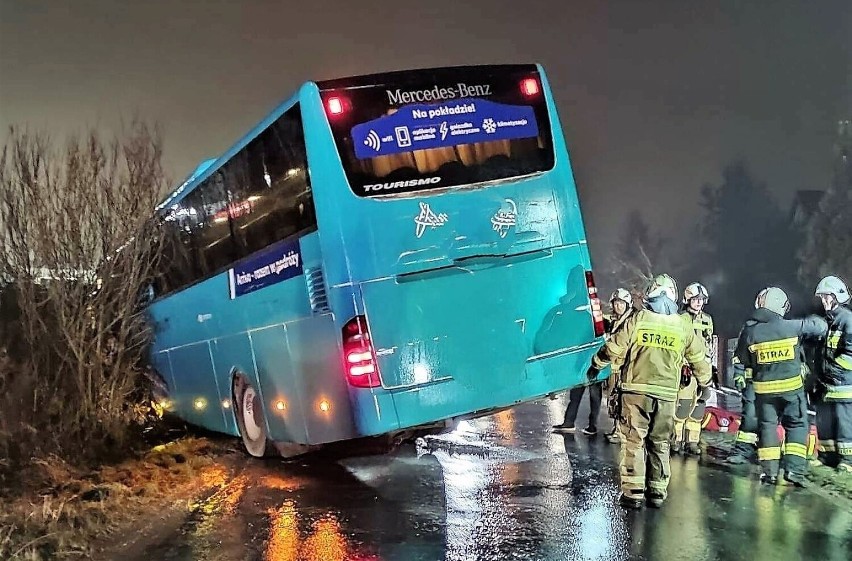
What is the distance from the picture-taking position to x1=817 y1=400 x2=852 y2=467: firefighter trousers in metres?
8.01

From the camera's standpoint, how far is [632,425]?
270 inches

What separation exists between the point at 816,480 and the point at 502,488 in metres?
3.25

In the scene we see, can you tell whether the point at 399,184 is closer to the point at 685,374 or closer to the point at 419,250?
the point at 419,250

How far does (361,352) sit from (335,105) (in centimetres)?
229

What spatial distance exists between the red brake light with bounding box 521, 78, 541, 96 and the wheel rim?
16.5ft

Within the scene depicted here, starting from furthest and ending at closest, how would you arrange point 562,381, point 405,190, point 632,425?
point 562,381, point 405,190, point 632,425

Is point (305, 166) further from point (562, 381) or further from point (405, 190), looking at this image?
point (562, 381)

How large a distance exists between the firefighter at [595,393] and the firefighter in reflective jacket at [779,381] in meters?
1.92

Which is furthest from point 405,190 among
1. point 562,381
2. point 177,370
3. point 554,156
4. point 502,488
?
point 177,370

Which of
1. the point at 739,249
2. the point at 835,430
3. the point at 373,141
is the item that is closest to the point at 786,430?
the point at 835,430

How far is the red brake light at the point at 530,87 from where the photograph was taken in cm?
793

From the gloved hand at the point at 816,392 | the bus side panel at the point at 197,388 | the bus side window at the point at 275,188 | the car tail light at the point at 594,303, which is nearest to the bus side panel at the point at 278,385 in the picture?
the bus side window at the point at 275,188

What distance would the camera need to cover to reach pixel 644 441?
687 cm

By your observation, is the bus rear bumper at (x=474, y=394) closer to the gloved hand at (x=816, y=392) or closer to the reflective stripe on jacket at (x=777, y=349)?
the reflective stripe on jacket at (x=777, y=349)
